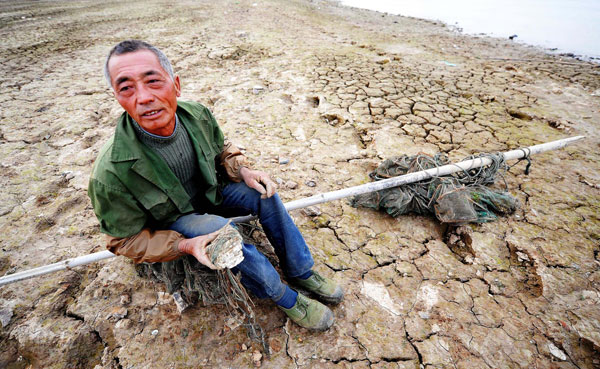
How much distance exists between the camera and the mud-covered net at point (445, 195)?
6.77ft

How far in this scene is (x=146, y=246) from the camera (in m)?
1.31

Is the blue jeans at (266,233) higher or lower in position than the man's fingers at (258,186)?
lower

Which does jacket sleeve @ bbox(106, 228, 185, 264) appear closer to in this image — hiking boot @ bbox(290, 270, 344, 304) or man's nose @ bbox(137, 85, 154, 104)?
man's nose @ bbox(137, 85, 154, 104)

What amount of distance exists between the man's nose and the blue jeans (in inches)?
24.3

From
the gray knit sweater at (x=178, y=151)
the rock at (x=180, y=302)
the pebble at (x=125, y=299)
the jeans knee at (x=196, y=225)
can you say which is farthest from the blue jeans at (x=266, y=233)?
the pebble at (x=125, y=299)

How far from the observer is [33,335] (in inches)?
60.4

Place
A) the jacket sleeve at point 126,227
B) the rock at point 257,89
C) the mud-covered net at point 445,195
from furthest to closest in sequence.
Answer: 1. the rock at point 257,89
2. the mud-covered net at point 445,195
3. the jacket sleeve at point 126,227

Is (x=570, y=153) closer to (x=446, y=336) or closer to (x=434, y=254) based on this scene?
(x=434, y=254)

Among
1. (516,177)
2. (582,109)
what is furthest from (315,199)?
(582,109)

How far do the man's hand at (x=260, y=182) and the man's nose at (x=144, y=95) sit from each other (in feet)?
2.14

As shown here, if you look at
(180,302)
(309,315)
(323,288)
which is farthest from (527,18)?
(180,302)

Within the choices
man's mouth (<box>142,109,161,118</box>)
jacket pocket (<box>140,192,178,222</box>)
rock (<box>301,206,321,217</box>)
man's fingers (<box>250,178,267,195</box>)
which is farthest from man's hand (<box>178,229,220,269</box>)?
rock (<box>301,206,321,217</box>)

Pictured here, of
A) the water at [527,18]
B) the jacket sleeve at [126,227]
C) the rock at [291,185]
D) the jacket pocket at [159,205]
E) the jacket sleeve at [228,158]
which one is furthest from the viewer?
the water at [527,18]

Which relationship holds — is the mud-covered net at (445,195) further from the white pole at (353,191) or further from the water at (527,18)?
the water at (527,18)
